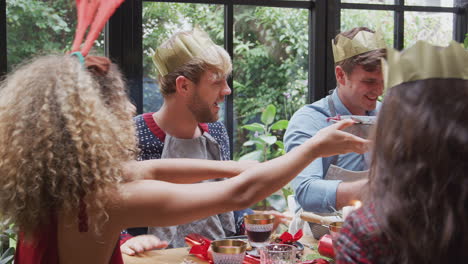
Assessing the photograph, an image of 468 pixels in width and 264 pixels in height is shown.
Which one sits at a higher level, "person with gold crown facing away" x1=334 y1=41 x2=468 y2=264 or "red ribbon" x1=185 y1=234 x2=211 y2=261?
"person with gold crown facing away" x1=334 y1=41 x2=468 y2=264

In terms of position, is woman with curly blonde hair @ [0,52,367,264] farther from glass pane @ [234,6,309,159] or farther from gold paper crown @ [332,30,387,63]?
glass pane @ [234,6,309,159]

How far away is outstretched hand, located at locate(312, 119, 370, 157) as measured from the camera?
1.49 metres

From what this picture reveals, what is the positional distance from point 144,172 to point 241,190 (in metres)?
0.51

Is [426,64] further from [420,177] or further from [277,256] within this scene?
[277,256]

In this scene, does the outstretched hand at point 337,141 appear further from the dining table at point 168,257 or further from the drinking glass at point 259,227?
the dining table at point 168,257

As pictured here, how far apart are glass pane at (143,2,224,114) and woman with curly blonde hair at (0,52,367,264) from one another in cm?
179

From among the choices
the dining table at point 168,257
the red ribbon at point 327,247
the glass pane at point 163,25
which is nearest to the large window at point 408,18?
the glass pane at point 163,25

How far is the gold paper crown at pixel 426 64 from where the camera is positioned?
3.19 ft

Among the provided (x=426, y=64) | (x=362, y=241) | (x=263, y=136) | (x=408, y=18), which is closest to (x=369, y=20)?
(x=408, y=18)

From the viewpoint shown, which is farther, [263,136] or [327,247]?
[263,136]

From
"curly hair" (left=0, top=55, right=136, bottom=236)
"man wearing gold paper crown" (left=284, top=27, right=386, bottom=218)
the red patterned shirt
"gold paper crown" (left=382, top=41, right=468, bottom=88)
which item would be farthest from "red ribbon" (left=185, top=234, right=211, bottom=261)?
"gold paper crown" (left=382, top=41, right=468, bottom=88)

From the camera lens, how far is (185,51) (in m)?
2.61

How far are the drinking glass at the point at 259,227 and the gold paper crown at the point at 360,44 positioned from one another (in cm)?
112

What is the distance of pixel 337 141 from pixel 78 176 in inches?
27.7
